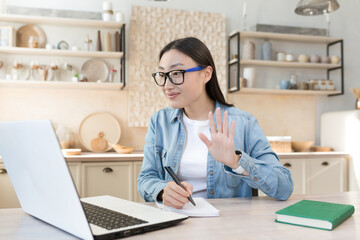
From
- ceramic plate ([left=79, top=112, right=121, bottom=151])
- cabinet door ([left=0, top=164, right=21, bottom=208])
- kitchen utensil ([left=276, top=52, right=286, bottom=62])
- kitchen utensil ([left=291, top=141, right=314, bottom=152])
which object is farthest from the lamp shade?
cabinet door ([left=0, top=164, right=21, bottom=208])

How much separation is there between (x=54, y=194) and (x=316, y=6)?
2.48 meters

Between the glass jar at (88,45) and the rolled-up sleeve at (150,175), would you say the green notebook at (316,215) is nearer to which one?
the rolled-up sleeve at (150,175)

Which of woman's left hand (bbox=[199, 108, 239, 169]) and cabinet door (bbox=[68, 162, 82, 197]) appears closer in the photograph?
woman's left hand (bbox=[199, 108, 239, 169])

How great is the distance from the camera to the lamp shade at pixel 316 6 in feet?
8.55

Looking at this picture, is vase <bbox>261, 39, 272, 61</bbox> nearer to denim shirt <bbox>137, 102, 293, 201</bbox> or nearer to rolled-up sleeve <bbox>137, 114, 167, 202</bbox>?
denim shirt <bbox>137, 102, 293, 201</bbox>

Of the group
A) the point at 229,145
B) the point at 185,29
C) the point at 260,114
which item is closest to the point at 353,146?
the point at 260,114

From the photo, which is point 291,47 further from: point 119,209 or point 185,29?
point 119,209

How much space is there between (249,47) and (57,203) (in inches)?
130

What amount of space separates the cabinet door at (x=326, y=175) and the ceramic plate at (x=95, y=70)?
7.18 ft

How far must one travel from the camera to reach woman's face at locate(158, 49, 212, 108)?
156cm

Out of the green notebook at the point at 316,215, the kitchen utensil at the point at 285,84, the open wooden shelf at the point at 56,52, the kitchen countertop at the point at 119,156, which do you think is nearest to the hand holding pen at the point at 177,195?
the green notebook at the point at 316,215

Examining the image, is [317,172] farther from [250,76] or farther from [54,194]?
[54,194]

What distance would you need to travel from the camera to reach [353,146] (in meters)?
3.59

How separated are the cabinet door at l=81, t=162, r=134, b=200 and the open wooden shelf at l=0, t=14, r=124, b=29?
136 cm
